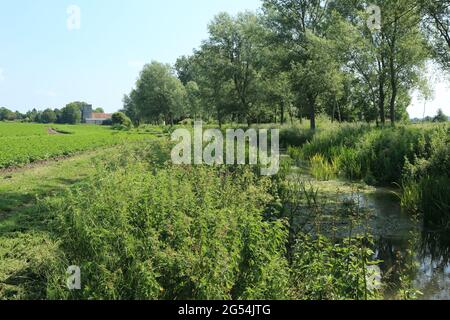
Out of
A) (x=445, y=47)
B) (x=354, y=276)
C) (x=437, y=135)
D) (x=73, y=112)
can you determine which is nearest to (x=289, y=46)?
(x=445, y=47)

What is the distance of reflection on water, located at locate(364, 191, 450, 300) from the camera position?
612cm

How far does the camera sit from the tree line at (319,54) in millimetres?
23609

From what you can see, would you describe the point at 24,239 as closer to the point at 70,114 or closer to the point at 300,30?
the point at 300,30

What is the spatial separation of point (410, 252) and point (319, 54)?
2674 centimetres

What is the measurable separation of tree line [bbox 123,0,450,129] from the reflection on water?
9.28m

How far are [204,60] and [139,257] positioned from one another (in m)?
41.2

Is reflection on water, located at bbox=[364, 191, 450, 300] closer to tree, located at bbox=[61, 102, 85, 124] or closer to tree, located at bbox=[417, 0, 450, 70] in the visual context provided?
tree, located at bbox=[417, 0, 450, 70]

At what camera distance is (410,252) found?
4715 millimetres

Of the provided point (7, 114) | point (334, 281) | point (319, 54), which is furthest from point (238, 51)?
point (7, 114)

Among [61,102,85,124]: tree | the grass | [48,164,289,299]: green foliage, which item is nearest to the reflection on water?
[48,164,289,299]: green foliage

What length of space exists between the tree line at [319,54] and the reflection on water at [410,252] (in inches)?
366

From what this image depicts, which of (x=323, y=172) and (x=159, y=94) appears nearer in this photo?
(x=323, y=172)
